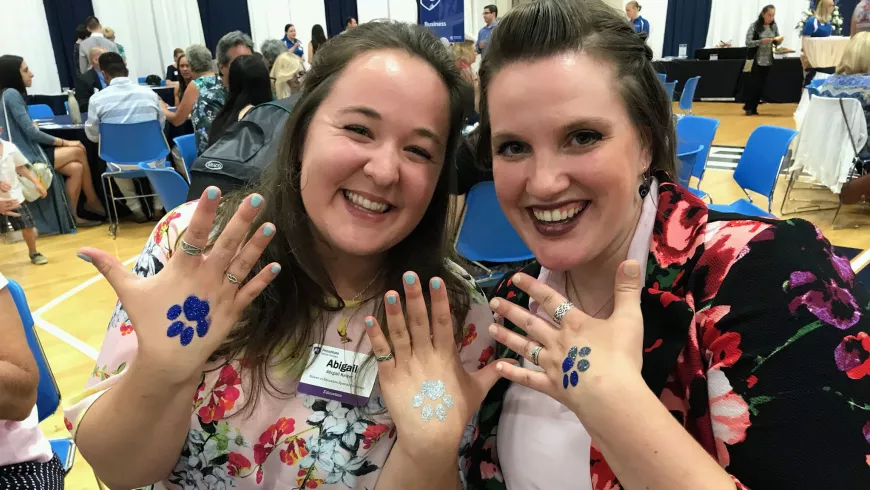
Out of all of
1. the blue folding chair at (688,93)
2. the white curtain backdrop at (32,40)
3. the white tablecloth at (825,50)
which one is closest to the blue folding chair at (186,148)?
the white curtain backdrop at (32,40)

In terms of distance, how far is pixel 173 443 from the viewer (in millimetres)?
1108

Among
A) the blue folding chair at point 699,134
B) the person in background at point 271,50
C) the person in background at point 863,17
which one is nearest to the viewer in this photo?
the blue folding chair at point 699,134

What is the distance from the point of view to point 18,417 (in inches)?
51.5

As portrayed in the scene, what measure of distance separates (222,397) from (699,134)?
12.7ft

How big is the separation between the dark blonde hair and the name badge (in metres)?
0.63

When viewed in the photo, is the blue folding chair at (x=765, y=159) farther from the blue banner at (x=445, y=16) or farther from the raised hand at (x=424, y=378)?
the raised hand at (x=424, y=378)

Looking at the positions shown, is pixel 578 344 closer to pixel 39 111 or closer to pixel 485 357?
pixel 485 357

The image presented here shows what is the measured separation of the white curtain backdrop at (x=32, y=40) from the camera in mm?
9086

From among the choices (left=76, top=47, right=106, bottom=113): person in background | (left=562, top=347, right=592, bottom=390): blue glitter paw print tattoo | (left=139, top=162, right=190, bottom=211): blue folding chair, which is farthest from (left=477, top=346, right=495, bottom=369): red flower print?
(left=76, top=47, right=106, bottom=113): person in background

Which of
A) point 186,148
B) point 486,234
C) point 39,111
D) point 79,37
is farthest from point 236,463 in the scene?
point 79,37

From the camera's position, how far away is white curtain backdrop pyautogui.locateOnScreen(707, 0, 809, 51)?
40.3ft

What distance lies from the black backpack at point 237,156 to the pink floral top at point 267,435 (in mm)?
1122

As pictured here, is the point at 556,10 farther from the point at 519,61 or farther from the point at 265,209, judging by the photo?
the point at 265,209

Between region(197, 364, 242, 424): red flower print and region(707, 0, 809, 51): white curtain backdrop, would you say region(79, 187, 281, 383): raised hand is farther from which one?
region(707, 0, 809, 51): white curtain backdrop
